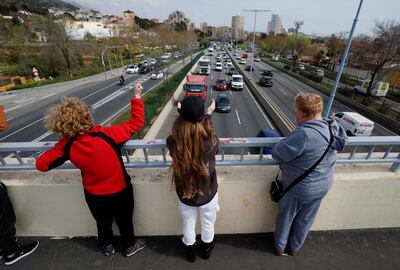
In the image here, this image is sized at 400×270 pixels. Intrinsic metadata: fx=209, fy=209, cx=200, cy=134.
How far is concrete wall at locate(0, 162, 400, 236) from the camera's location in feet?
7.86

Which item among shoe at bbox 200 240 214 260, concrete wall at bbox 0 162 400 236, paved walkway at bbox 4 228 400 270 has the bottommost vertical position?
paved walkway at bbox 4 228 400 270

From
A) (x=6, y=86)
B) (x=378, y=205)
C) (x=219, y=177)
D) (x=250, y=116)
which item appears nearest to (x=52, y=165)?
(x=219, y=177)

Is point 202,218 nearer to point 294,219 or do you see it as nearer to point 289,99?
point 294,219

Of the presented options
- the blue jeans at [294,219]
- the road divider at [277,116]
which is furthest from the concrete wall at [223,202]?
the road divider at [277,116]

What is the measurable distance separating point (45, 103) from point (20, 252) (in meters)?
29.7

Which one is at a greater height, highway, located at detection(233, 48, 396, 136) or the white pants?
the white pants

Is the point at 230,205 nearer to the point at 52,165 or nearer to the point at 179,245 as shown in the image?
the point at 179,245

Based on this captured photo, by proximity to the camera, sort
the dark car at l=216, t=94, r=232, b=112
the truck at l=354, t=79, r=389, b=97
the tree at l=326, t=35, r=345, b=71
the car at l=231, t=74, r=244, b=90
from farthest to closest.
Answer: the tree at l=326, t=35, r=345, b=71 < the car at l=231, t=74, r=244, b=90 < the truck at l=354, t=79, r=389, b=97 < the dark car at l=216, t=94, r=232, b=112

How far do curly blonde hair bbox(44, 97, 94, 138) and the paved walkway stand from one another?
5.33ft

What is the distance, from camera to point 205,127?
5.40ft

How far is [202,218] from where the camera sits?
6.97 feet

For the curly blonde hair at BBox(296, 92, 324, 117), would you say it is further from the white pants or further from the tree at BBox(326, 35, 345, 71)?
the tree at BBox(326, 35, 345, 71)

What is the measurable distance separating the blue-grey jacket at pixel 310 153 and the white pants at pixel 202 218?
773 mm

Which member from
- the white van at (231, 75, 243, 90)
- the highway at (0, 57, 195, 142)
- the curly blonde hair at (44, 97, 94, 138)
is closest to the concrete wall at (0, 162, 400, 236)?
the curly blonde hair at (44, 97, 94, 138)
